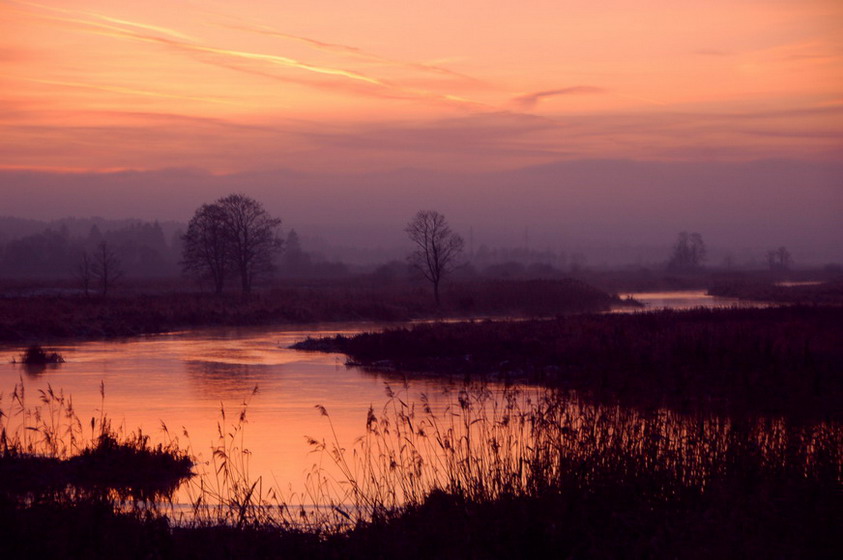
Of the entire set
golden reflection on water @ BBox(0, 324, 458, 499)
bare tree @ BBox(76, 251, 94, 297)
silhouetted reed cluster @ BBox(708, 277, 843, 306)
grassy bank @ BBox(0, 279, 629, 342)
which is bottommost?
golden reflection on water @ BBox(0, 324, 458, 499)

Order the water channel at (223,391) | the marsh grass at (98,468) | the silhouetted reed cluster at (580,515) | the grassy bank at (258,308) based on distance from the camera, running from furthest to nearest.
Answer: the grassy bank at (258,308) → the water channel at (223,391) → the marsh grass at (98,468) → the silhouetted reed cluster at (580,515)

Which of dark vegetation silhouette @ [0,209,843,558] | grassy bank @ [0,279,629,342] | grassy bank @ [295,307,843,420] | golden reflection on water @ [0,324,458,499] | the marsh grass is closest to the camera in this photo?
dark vegetation silhouette @ [0,209,843,558]

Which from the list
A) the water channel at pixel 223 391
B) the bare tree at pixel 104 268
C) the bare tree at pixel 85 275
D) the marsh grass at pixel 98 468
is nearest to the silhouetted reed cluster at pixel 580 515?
the marsh grass at pixel 98 468

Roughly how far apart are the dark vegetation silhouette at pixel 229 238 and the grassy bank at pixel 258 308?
4.77m

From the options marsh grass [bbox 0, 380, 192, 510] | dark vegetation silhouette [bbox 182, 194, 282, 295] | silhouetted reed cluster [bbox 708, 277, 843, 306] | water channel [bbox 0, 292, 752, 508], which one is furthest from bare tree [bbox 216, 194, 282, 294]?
marsh grass [bbox 0, 380, 192, 510]

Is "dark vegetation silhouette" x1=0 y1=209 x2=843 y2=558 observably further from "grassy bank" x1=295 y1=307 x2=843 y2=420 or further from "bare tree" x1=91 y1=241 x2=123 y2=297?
"bare tree" x1=91 y1=241 x2=123 y2=297

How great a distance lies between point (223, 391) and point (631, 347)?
13.6 metres

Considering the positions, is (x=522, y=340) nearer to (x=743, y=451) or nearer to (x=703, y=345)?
(x=703, y=345)

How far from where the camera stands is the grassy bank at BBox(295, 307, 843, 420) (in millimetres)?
20584

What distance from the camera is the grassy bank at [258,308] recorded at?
4469 cm

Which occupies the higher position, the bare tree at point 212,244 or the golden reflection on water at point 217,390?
the bare tree at point 212,244

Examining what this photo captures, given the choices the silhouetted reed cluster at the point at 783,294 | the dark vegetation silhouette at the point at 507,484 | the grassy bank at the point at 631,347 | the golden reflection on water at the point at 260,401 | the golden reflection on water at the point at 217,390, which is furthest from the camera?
the silhouetted reed cluster at the point at 783,294

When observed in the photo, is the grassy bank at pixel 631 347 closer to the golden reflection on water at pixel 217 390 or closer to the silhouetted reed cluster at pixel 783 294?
the golden reflection on water at pixel 217 390

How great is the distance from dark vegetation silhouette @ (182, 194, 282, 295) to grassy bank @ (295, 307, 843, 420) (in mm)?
Answer: 36124
